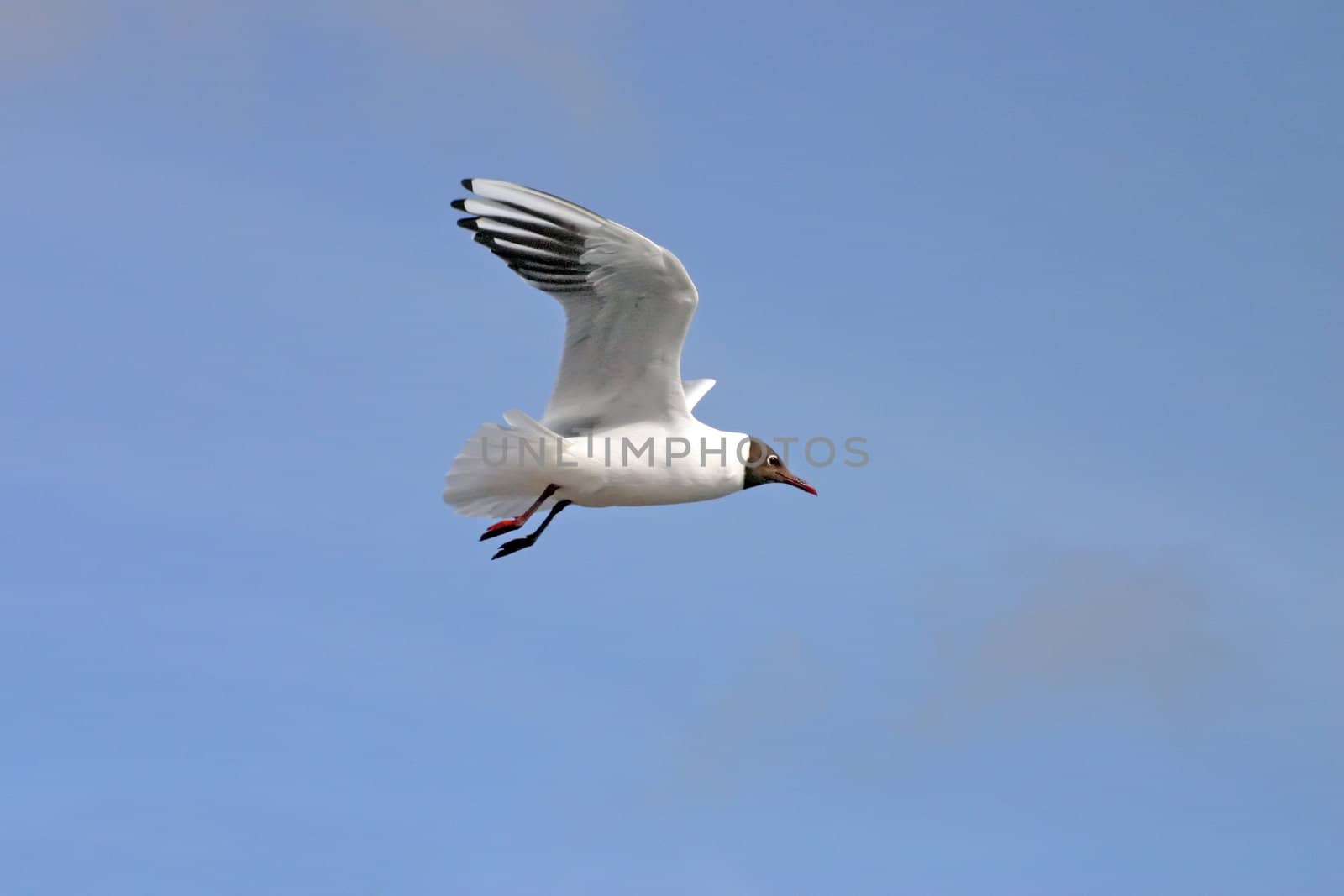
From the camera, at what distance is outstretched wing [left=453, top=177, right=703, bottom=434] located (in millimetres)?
11023

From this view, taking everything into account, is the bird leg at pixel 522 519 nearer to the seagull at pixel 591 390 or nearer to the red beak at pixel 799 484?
the seagull at pixel 591 390

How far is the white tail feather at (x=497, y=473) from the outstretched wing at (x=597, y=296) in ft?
1.26

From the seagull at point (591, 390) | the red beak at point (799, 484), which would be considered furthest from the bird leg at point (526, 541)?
the red beak at point (799, 484)

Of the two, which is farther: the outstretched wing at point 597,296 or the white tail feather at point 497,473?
the white tail feather at point 497,473

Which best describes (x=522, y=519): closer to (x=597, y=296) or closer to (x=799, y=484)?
(x=597, y=296)

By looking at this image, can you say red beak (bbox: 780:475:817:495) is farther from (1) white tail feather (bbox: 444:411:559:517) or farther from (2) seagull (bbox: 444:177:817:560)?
(1) white tail feather (bbox: 444:411:559:517)

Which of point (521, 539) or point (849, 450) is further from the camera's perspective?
point (849, 450)

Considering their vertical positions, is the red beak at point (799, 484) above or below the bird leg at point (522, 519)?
above

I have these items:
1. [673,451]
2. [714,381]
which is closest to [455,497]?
[673,451]

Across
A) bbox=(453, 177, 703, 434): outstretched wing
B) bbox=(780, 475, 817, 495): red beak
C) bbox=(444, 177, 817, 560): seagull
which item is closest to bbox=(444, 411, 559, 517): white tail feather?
bbox=(444, 177, 817, 560): seagull

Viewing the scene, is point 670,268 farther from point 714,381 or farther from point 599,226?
point 714,381

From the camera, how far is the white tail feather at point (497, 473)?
1124 cm

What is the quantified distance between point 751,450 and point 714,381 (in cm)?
62

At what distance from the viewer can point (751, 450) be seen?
1264 centimetres
